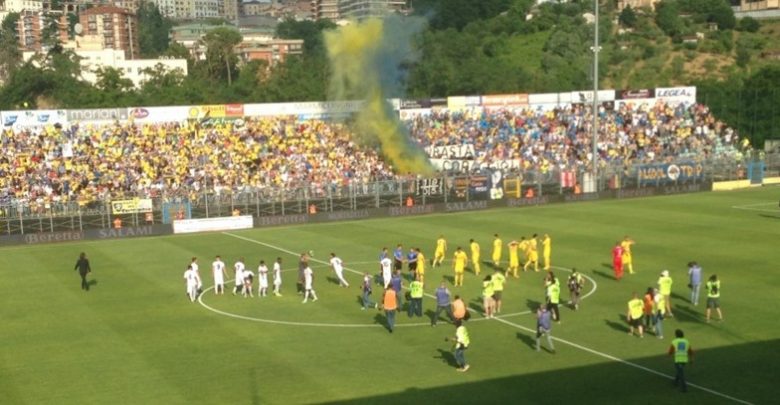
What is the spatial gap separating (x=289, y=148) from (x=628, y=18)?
304ft

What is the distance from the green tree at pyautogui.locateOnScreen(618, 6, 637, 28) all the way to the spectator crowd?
215ft

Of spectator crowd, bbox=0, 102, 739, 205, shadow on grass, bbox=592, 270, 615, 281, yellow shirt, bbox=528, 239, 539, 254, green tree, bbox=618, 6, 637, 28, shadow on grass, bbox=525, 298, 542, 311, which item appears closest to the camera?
shadow on grass, bbox=525, 298, 542, 311

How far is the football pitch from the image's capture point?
20859mm

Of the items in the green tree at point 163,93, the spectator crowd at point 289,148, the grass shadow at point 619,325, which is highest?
the green tree at point 163,93

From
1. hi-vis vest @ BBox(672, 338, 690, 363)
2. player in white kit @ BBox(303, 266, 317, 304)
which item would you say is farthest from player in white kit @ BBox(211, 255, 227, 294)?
hi-vis vest @ BBox(672, 338, 690, 363)

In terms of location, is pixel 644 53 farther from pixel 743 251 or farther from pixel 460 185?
pixel 743 251

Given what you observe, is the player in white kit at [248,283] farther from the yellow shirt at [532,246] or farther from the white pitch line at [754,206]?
the white pitch line at [754,206]

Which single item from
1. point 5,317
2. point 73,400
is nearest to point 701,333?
point 73,400

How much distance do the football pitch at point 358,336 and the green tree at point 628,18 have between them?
105 m

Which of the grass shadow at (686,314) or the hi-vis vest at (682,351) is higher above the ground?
the hi-vis vest at (682,351)

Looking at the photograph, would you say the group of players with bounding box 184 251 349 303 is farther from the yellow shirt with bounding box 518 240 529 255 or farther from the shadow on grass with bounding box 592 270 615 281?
the shadow on grass with bounding box 592 270 615 281

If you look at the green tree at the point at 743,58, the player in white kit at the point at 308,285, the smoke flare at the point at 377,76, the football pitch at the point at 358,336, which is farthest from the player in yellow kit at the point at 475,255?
the green tree at the point at 743,58

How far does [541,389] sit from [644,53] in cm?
11378

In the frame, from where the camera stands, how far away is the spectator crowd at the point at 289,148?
189 feet
